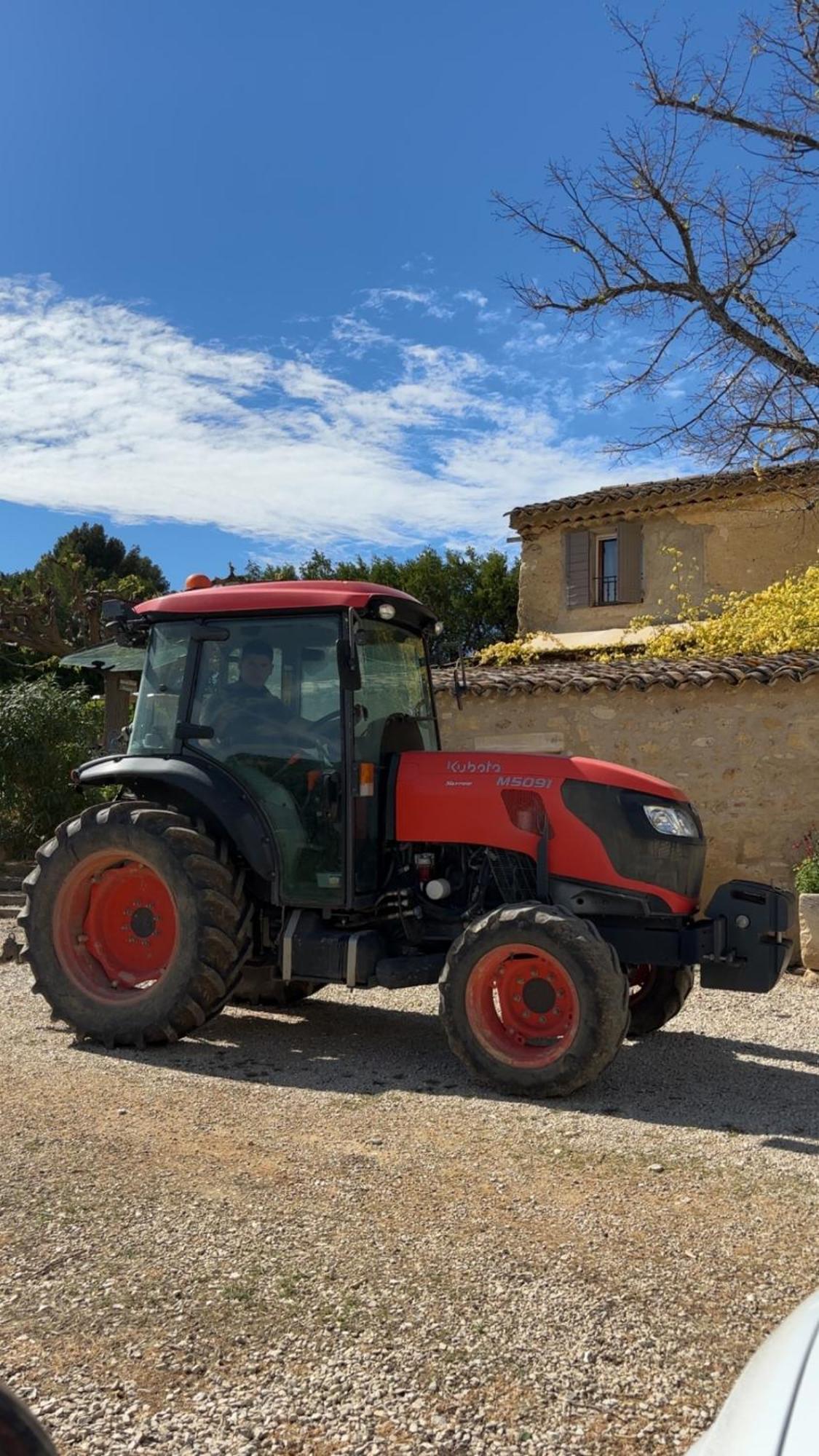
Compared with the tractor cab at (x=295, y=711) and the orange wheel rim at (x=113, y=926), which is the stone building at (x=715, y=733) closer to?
the tractor cab at (x=295, y=711)

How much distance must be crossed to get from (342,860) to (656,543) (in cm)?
1165

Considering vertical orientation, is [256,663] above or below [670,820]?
above

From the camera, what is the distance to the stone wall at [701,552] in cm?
1498

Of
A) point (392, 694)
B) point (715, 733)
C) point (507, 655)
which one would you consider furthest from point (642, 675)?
point (392, 694)

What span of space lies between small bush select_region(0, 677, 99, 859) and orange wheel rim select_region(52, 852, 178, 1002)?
694 centimetres

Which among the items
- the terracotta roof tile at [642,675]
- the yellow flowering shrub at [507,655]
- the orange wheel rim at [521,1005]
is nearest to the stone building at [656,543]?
the yellow flowering shrub at [507,655]

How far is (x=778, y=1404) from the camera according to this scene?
1.42 meters

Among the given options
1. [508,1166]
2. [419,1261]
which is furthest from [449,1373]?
[508,1166]

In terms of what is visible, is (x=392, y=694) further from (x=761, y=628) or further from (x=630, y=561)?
(x=630, y=561)

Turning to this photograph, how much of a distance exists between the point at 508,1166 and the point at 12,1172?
160cm

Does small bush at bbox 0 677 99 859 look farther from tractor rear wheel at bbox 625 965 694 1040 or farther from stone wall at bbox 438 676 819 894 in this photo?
tractor rear wheel at bbox 625 965 694 1040

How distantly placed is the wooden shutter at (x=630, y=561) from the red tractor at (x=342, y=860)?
10584 millimetres

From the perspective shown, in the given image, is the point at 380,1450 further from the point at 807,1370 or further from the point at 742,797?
the point at 742,797

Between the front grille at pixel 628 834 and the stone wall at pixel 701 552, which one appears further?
the stone wall at pixel 701 552
